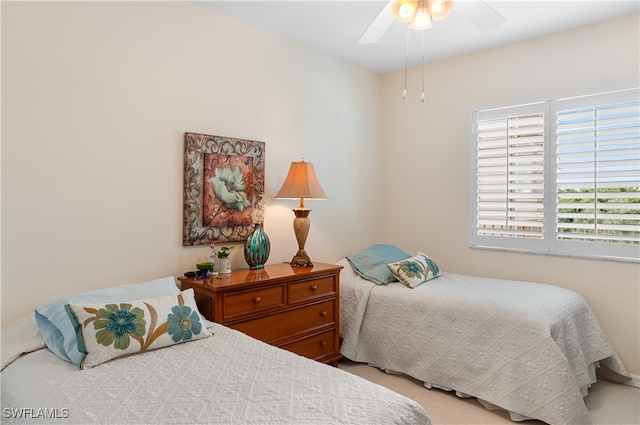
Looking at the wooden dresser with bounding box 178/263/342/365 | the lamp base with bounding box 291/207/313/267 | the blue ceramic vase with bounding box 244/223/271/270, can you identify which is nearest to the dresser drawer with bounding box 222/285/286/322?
the wooden dresser with bounding box 178/263/342/365

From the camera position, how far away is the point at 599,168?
2979 mm

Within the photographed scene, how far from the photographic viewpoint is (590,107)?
304cm

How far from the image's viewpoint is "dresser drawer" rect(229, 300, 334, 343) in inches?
100

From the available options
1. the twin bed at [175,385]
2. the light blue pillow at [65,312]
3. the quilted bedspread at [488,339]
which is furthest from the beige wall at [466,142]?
the light blue pillow at [65,312]

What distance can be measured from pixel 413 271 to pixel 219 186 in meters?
1.62

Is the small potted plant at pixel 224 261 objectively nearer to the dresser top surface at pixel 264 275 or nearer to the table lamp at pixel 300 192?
the dresser top surface at pixel 264 275

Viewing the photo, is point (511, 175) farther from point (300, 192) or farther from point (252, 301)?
point (252, 301)

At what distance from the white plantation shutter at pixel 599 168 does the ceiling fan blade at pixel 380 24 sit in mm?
1809

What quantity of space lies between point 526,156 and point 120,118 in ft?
10.1

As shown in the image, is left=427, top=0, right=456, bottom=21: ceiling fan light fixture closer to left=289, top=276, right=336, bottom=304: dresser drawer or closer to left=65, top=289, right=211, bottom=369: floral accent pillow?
left=289, top=276, right=336, bottom=304: dresser drawer

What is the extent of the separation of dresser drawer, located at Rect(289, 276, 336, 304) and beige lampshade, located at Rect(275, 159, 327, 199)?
638mm

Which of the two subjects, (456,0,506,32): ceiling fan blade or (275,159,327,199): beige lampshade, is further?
(275,159,327,199): beige lampshade

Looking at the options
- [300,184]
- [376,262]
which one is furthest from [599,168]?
[300,184]

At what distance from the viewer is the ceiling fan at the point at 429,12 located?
2.04 meters
